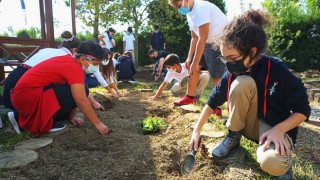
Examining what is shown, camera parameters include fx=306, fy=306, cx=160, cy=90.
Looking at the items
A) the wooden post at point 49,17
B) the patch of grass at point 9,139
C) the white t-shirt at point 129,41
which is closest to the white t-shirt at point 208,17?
the patch of grass at point 9,139

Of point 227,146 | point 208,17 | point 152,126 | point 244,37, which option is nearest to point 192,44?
point 208,17

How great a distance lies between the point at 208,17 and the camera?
321 centimetres

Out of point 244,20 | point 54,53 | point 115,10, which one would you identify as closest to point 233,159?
point 244,20

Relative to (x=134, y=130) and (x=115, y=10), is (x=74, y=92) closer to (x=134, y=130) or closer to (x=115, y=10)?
(x=134, y=130)

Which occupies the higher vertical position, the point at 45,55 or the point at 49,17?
the point at 49,17

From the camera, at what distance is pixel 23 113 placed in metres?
2.68

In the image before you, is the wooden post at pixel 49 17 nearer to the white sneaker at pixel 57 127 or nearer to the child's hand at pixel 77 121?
the child's hand at pixel 77 121

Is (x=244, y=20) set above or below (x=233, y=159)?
above

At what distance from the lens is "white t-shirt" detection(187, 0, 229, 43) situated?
10.5 feet

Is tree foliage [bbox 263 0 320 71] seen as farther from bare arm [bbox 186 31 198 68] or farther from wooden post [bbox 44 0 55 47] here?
wooden post [bbox 44 0 55 47]

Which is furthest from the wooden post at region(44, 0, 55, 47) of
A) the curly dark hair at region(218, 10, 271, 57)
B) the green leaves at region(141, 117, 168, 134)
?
the curly dark hair at region(218, 10, 271, 57)

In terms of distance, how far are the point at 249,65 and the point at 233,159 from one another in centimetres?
67

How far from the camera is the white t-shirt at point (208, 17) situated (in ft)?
10.5

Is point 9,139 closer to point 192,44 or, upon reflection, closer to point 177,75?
point 192,44
